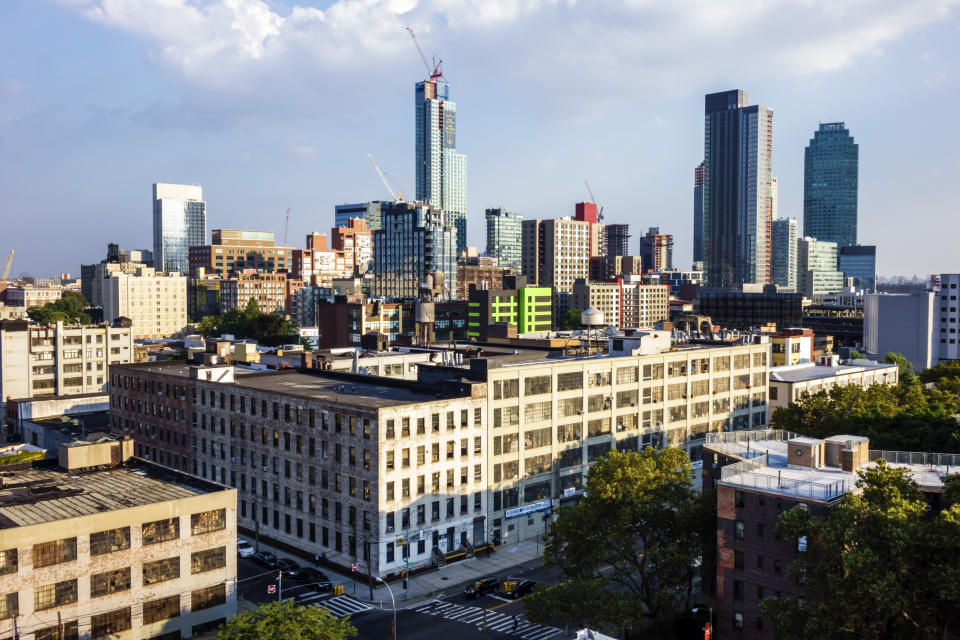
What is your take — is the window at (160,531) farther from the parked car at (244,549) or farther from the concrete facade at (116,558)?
the parked car at (244,549)

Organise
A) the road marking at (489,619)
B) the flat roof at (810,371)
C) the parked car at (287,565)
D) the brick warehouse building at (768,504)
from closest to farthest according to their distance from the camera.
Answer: the brick warehouse building at (768,504)
the road marking at (489,619)
the parked car at (287,565)
the flat roof at (810,371)

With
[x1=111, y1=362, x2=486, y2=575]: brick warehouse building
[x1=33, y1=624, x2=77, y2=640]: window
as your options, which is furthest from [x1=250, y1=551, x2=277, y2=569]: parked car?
[x1=33, y1=624, x2=77, y2=640]: window

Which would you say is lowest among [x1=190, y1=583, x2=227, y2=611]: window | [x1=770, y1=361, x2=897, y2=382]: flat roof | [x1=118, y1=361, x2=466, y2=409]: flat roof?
[x1=190, y1=583, x2=227, y2=611]: window

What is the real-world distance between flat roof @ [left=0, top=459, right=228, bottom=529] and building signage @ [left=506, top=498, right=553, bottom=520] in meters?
41.3

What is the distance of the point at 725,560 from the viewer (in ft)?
213

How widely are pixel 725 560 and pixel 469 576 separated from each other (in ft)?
100

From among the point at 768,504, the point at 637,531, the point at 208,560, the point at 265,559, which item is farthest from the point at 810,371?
the point at 208,560

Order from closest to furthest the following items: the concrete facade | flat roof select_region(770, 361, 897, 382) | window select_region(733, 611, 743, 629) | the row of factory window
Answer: the row of factory window → the concrete facade → window select_region(733, 611, 743, 629) → flat roof select_region(770, 361, 897, 382)

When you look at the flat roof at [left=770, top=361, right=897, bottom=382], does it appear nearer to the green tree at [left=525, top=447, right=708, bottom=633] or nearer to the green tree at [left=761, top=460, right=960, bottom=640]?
the green tree at [left=525, top=447, right=708, bottom=633]

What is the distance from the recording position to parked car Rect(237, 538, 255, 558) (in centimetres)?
9100

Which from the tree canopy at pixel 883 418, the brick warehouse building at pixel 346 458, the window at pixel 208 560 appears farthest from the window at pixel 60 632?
the tree canopy at pixel 883 418

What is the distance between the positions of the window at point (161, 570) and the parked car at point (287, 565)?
26.5 m

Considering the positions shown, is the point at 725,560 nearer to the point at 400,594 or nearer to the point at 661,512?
the point at 661,512

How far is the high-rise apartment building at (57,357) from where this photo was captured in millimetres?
164750
